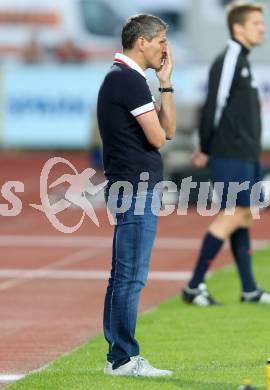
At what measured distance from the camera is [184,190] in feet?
67.4

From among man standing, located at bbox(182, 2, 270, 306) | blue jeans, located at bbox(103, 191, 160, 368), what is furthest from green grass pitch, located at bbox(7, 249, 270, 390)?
man standing, located at bbox(182, 2, 270, 306)

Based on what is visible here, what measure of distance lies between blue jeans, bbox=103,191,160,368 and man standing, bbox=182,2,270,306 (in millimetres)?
2940

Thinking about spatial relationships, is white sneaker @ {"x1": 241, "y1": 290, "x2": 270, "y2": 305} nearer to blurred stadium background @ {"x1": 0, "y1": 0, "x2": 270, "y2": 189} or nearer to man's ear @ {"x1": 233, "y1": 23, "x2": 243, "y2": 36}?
man's ear @ {"x1": 233, "y1": 23, "x2": 243, "y2": 36}

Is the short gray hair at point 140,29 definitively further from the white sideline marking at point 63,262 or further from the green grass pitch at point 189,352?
the white sideline marking at point 63,262

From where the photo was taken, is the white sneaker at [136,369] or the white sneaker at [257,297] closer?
the white sneaker at [136,369]

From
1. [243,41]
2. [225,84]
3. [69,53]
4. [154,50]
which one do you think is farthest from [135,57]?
[69,53]

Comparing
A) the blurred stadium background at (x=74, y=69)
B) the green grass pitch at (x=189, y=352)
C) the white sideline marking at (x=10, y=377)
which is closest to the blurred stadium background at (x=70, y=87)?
the blurred stadium background at (x=74, y=69)

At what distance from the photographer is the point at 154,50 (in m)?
8.49

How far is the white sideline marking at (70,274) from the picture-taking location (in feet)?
45.1

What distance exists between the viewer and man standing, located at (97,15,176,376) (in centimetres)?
845

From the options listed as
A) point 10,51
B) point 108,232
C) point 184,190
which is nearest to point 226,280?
point 108,232

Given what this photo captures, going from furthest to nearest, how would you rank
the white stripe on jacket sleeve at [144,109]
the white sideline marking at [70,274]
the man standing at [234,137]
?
the white sideline marking at [70,274]
the man standing at [234,137]
the white stripe on jacket sleeve at [144,109]

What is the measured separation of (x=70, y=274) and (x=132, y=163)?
5621 mm

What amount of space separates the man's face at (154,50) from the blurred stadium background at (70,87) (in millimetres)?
2190
